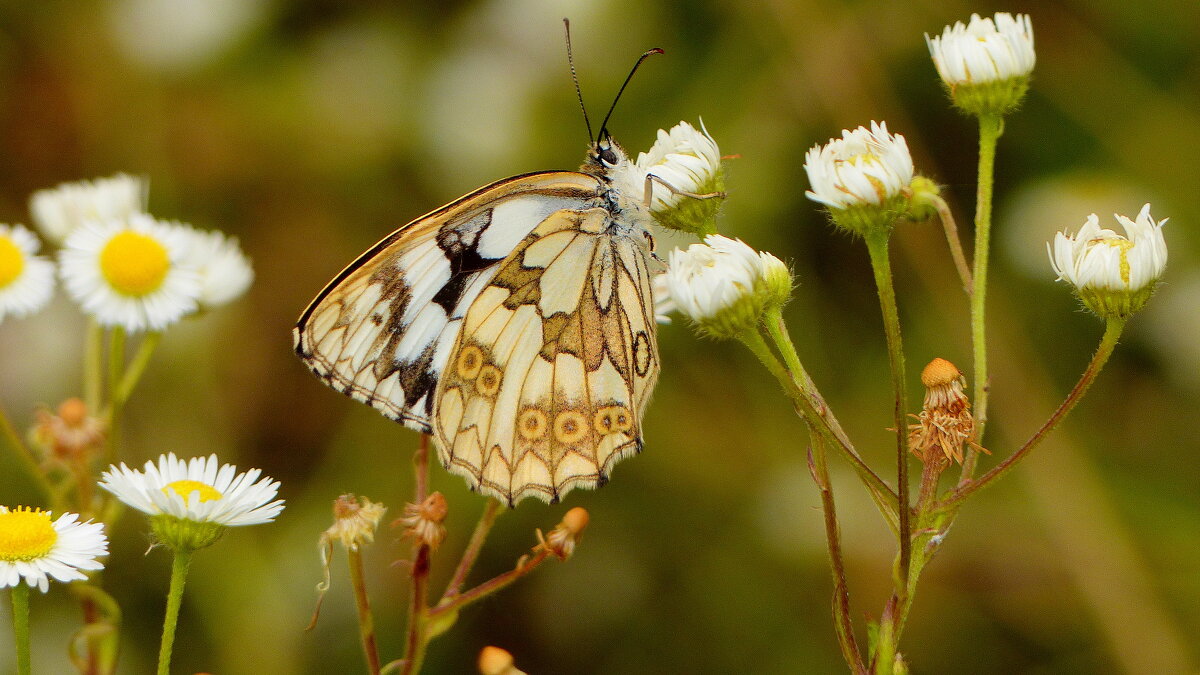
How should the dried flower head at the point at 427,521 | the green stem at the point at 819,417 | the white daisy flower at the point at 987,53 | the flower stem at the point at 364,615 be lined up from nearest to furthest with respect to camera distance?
the green stem at the point at 819,417
the flower stem at the point at 364,615
the dried flower head at the point at 427,521
the white daisy flower at the point at 987,53

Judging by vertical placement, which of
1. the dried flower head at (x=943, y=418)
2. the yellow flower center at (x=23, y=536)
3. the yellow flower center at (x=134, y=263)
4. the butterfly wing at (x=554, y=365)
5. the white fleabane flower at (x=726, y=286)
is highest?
the yellow flower center at (x=134, y=263)

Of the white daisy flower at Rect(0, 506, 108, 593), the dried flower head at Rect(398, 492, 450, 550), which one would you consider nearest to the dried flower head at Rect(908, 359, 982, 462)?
the dried flower head at Rect(398, 492, 450, 550)

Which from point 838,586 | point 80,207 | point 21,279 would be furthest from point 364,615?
point 80,207

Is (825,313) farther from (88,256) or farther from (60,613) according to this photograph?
(60,613)

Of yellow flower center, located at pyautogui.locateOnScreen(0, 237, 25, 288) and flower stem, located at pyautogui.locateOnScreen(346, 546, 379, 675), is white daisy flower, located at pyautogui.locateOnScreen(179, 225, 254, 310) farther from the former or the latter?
flower stem, located at pyautogui.locateOnScreen(346, 546, 379, 675)

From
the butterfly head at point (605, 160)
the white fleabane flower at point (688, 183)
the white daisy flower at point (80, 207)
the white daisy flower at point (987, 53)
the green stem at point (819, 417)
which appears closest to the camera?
the green stem at point (819, 417)

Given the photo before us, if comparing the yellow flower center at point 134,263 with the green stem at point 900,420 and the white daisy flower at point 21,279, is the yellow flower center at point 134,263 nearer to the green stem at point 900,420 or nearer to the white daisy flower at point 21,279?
the white daisy flower at point 21,279

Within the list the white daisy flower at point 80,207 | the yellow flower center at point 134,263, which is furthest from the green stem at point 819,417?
the white daisy flower at point 80,207
